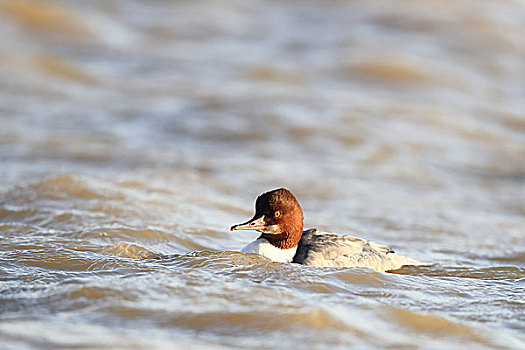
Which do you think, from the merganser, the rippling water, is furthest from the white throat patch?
the rippling water

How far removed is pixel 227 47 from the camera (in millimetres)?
18141

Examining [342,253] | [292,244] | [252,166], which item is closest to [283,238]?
[292,244]

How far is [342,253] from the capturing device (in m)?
6.89

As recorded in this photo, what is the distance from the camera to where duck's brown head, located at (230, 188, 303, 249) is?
6887mm

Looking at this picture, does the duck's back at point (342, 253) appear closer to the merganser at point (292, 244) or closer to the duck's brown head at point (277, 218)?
the merganser at point (292, 244)

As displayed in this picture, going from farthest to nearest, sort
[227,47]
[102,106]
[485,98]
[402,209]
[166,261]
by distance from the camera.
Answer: [227,47] → [485,98] → [102,106] → [402,209] → [166,261]

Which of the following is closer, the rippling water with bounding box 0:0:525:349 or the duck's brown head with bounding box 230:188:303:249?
the rippling water with bounding box 0:0:525:349

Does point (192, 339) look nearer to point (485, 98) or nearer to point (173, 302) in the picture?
point (173, 302)

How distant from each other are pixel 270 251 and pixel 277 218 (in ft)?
0.94

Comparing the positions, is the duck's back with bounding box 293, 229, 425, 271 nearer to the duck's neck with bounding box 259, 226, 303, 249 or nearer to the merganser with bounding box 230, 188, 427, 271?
the merganser with bounding box 230, 188, 427, 271

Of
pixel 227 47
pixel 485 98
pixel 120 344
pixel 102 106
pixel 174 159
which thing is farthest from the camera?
pixel 227 47

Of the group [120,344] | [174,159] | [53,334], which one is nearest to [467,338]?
[120,344]

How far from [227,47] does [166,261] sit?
1187 centimetres

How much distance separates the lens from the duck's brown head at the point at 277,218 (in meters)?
6.89
